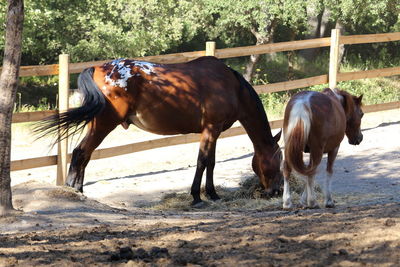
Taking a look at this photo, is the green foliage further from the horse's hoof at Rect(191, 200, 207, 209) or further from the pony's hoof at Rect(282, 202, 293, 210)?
the pony's hoof at Rect(282, 202, 293, 210)

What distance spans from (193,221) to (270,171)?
226cm

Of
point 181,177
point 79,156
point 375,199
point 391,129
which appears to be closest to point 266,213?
point 375,199

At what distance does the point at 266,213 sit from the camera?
707 cm

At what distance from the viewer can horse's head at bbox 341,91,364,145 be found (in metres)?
8.01

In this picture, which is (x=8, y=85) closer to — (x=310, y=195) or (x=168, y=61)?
(x=310, y=195)

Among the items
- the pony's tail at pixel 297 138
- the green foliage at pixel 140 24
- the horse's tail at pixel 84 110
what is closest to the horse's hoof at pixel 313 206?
the pony's tail at pixel 297 138

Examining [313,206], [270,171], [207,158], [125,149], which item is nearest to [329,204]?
[313,206]

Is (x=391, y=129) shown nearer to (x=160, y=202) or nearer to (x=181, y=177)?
(x=181, y=177)

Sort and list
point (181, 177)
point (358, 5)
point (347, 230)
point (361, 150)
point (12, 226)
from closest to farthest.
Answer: point (347, 230) → point (12, 226) → point (181, 177) → point (361, 150) → point (358, 5)

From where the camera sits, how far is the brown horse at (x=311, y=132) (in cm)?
702

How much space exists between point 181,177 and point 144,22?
8619 mm

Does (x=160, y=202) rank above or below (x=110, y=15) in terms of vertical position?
below

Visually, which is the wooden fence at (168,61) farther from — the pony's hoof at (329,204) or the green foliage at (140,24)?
the pony's hoof at (329,204)

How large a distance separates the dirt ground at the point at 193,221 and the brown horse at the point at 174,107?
54cm
